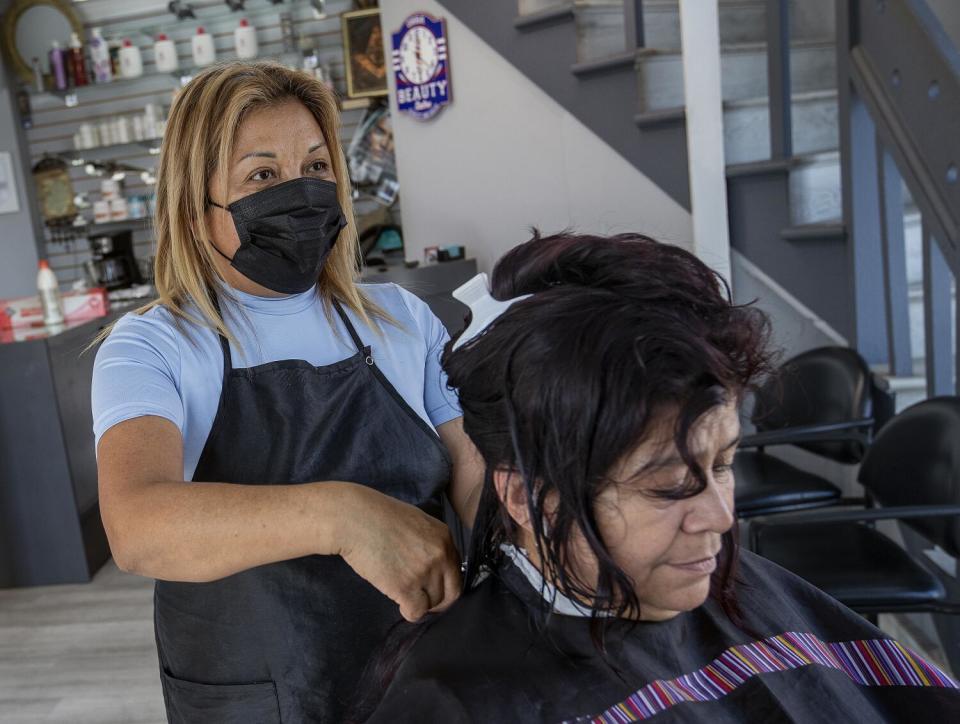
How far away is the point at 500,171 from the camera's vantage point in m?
4.54

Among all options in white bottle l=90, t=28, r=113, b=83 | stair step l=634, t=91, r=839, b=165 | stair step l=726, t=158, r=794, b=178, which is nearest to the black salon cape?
stair step l=726, t=158, r=794, b=178

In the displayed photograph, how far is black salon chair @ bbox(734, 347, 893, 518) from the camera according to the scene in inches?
109

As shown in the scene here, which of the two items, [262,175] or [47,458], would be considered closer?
[262,175]

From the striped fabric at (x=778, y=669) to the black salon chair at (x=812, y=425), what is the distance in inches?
55.1

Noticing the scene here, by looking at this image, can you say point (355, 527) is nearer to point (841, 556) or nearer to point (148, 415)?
point (148, 415)

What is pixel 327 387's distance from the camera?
139 cm

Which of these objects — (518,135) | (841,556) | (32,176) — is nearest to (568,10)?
(518,135)

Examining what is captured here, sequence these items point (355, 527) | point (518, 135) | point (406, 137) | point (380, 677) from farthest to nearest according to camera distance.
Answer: point (406, 137) → point (518, 135) → point (380, 677) → point (355, 527)

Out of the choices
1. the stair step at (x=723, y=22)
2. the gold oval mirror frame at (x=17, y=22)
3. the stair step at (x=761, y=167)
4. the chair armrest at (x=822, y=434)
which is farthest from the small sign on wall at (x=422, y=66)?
the gold oval mirror frame at (x=17, y=22)

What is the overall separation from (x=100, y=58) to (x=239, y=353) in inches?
236

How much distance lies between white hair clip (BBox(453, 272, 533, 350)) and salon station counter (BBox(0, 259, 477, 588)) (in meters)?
2.72

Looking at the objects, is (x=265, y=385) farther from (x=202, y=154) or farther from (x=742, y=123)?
(x=742, y=123)

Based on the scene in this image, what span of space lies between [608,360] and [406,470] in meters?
0.52

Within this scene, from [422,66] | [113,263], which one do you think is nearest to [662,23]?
[422,66]
